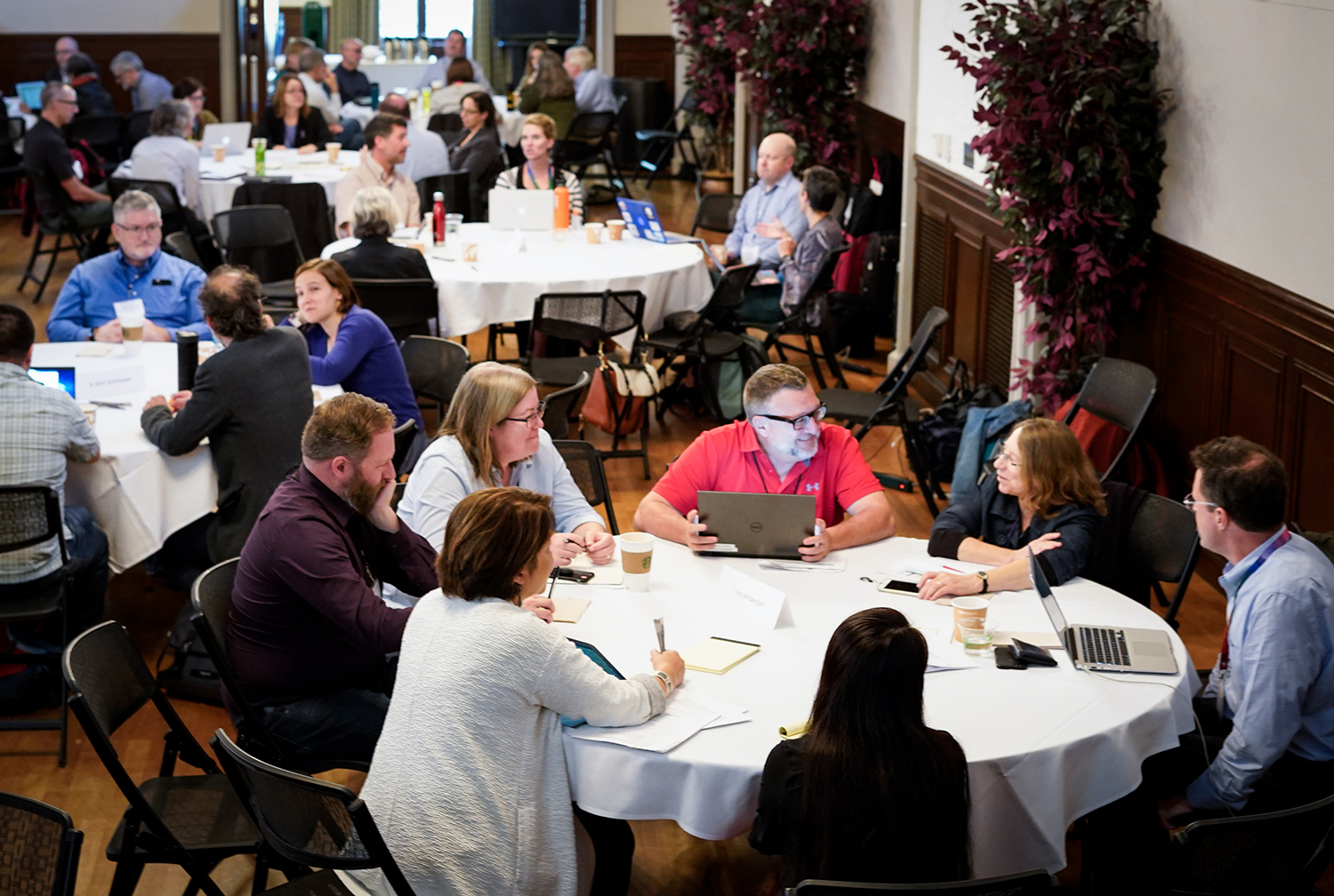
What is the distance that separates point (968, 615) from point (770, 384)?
1.03m

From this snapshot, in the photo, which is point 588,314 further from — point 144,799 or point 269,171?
point 269,171

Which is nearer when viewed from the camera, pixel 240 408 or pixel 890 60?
pixel 240 408

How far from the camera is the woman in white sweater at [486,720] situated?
2393 millimetres

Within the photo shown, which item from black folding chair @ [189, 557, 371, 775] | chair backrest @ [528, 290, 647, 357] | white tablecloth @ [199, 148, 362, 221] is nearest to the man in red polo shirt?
black folding chair @ [189, 557, 371, 775]

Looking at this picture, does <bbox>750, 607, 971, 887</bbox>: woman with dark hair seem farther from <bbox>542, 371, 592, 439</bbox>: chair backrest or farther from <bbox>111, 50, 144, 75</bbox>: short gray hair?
<bbox>111, 50, 144, 75</bbox>: short gray hair

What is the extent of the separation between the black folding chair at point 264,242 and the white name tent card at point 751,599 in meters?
4.89

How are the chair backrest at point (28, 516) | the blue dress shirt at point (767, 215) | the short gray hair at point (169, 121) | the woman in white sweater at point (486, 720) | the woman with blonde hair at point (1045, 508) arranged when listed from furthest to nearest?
1. the short gray hair at point (169, 121)
2. the blue dress shirt at point (767, 215)
3. the chair backrest at point (28, 516)
4. the woman with blonde hair at point (1045, 508)
5. the woman in white sweater at point (486, 720)

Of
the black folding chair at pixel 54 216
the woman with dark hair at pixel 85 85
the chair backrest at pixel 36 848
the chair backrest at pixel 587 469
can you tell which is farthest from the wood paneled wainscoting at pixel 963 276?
the woman with dark hair at pixel 85 85

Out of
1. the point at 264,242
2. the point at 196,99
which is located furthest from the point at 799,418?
the point at 196,99

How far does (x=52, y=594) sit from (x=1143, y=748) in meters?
3.21

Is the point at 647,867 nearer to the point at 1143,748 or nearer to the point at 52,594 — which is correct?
the point at 1143,748

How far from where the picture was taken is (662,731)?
259 cm

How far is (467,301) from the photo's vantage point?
22.0ft

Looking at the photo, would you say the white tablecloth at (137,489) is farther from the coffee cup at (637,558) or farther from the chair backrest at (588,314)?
the chair backrest at (588,314)
